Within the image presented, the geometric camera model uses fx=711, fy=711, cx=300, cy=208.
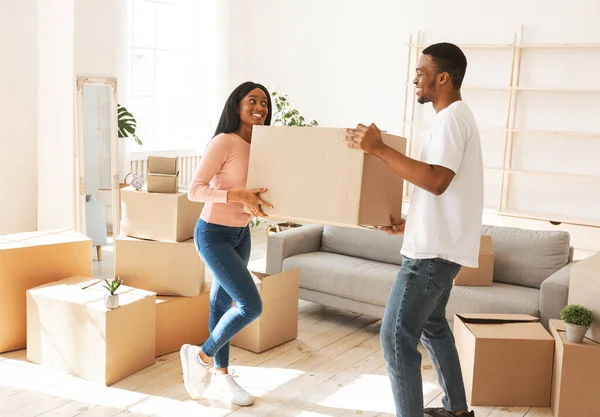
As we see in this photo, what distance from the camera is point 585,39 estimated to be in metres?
6.07

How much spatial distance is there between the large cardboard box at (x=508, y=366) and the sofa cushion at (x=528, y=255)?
0.69m

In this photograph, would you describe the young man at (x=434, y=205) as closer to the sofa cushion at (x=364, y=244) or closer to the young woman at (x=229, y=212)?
the young woman at (x=229, y=212)

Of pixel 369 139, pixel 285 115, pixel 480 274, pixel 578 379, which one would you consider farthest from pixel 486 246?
pixel 285 115

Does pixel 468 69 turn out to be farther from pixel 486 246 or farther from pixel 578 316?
pixel 578 316

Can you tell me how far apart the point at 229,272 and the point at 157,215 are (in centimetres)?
84

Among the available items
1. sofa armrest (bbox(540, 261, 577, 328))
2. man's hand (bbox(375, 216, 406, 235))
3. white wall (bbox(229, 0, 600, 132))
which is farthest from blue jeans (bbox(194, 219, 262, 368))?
white wall (bbox(229, 0, 600, 132))

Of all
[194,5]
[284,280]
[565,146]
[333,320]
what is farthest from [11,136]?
[565,146]

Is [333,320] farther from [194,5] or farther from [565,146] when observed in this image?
[194,5]

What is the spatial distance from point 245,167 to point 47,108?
77.0 inches

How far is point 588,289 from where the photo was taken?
2924 mm

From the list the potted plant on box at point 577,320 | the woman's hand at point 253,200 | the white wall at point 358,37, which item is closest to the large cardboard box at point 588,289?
the potted plant on box at point 577,320

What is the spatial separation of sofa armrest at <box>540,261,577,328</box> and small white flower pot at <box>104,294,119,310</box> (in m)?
2.01

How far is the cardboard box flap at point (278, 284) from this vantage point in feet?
11.9

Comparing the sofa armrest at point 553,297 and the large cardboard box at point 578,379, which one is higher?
the sofa armrest at point 553,297
